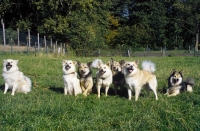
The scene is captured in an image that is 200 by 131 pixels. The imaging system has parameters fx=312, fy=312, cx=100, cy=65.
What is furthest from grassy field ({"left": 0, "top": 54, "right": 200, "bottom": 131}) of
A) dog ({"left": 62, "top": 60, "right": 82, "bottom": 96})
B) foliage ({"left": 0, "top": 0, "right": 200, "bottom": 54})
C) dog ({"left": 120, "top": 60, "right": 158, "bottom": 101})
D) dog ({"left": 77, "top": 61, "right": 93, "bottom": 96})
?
foliage ({"left": 0, "top": 0, "right": 200, "bottom": 54})

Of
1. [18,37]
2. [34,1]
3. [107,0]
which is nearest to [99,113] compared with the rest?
[18,37]

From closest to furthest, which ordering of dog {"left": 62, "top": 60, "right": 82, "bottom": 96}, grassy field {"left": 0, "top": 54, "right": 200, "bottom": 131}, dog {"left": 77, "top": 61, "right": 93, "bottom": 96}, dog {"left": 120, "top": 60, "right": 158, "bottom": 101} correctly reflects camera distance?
grassy field {"left": 0, "top": 54, "right": 200, "bottom": 131} → dog {"left": 120, "top": 60, "right": 158, "bottom": 101} → dog {"left": 62, "top": 60, "right": 82, "bottom": 96} → dog {"left": 77, "top": 61, "right": 93, "bottom": 96}

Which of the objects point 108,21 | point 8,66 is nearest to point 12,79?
point 8,66

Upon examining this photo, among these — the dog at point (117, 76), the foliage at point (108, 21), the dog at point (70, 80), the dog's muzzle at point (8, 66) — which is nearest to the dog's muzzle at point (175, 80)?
the dog at point (117, 76)

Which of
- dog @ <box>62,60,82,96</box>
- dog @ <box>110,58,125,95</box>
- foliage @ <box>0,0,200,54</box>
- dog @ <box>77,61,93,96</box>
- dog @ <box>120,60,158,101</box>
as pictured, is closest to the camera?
dog @ <box>120,60,158,101</box>

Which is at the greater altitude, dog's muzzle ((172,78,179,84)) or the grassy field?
dog's muzzle ((172,78,179,84))

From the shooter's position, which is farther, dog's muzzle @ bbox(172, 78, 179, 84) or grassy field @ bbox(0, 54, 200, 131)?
dog's muzzle @ bbox(172, 78, 179, 84)

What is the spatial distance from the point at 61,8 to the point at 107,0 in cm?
1012

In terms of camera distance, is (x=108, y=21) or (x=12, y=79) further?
(x=108, y=21)

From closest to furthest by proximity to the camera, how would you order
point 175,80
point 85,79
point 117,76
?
1. point 85,79
2. point 175,80
3. point 117,76

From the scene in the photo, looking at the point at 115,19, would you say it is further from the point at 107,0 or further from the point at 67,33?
the point at 67,33

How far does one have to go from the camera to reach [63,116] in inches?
209

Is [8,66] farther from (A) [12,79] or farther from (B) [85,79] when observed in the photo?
(B) [85,79]

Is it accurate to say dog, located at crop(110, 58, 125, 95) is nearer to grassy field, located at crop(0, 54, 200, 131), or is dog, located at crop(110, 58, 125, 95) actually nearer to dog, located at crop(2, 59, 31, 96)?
grassy field, located at crop(0, 54, 200, 131)
